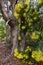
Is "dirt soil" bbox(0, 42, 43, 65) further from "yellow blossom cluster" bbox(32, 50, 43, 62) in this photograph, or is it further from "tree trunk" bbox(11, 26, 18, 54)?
"yellow blossom cluster" bbox(32, 50, 43, 62)

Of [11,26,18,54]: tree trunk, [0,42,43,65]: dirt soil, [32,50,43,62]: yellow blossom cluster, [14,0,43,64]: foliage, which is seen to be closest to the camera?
[32,50,43,62]: yellow blossom cluster

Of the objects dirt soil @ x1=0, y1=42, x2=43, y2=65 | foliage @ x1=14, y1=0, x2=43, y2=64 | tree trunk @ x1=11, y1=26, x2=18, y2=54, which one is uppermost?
foliage @ x1=14, y1=0, x2=43, y2=64

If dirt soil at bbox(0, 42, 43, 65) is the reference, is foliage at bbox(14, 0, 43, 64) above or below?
above

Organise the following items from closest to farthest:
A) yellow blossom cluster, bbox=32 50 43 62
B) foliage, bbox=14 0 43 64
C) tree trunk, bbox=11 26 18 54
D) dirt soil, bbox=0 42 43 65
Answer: yellow blossom cluster, bbox=32 50 43 62, foliage, bbox=14 0 43 64, dirt soil, bbox=0 42 43 65, tree trunk, bbox=11 26 18 54

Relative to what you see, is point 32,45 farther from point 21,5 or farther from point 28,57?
point 21,5

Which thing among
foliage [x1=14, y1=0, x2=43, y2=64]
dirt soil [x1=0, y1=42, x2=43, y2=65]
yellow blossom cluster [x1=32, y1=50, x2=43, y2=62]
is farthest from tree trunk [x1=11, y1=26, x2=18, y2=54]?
yellow blossom cluster [x1=32, y1=50, x2=43, y2=62]

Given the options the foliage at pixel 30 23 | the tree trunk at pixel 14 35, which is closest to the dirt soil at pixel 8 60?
the tree trunk at pixel 14 35

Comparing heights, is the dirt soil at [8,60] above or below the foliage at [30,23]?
below

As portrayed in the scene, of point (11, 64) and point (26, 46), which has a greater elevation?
point (26, 46)

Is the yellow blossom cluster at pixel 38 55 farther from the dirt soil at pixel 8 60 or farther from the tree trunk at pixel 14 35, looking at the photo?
the tree trunk at pixel 14 35

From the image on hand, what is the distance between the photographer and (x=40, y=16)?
559cm

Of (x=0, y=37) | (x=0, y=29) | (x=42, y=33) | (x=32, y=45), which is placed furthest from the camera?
(x=0, y=29)

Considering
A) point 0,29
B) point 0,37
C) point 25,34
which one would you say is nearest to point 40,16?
point 25,34

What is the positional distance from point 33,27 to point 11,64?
1426 mm
